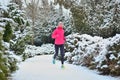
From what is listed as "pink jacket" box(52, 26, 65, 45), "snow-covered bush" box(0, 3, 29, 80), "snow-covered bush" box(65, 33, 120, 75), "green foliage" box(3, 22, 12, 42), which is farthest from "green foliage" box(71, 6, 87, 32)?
"green foliage" box(3, 22, 12, 42)

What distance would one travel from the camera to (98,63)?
39.5 ft

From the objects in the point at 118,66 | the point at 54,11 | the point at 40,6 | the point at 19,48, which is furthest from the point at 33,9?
the point at 118,66

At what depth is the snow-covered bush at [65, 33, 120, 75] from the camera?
10.8m

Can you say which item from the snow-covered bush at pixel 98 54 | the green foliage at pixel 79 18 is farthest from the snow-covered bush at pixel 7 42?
the green foliage at pixel 79 18

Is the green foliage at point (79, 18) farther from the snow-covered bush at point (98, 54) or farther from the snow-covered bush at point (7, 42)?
the snow-covered bush at point (7, 42)

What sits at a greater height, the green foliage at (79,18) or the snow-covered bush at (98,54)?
the green foliage at (79,18)

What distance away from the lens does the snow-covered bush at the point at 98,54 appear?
427 inches

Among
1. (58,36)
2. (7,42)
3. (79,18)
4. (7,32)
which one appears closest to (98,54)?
(58,36)

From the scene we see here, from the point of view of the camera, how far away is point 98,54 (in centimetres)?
1326

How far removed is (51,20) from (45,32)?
6.42 ft

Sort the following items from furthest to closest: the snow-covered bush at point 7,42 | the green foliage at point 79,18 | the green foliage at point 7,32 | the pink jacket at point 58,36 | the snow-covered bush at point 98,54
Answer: the green foliage at point 79,18 → the pink jacket at point 58,36 → the snow-covered bush at point 98,54 → the green foliage at point 7,32 → the snow-covered bush at point 7,42

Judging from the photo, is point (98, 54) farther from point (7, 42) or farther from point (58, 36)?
point (7, 42)

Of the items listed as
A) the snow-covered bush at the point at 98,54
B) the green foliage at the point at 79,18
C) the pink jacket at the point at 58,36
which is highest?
the green foliage at the point at 79,18

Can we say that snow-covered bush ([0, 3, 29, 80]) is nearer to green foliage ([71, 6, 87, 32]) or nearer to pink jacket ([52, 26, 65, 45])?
pink jacket ([52, 26, 65, 45])
